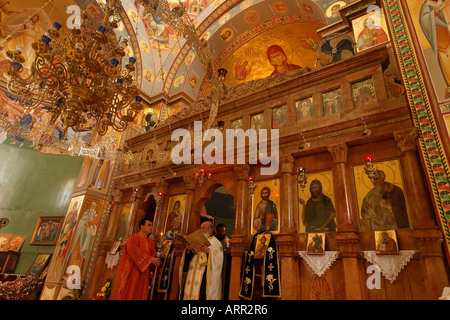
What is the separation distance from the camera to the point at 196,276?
6.64 metres

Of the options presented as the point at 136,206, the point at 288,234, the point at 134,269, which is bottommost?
the point at 134,269

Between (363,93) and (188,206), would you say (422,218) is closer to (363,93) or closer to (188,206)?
(363,93)

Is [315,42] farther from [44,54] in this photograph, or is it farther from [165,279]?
[165,279]

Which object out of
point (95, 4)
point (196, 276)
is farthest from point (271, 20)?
point (196, 276)

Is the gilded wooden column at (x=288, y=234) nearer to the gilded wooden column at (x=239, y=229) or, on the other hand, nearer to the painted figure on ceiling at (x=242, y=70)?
the gilded wooden column at (x=239, y=229)

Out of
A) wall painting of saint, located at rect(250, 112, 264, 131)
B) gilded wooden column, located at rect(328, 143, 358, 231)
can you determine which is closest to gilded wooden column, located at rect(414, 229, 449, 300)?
gilded wooden column, located at rect(328, 143, 358, 231)

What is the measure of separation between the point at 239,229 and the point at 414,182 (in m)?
4.23

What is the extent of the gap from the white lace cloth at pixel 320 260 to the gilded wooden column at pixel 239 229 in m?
1.77

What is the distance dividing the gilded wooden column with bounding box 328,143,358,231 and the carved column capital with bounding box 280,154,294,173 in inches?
41.1

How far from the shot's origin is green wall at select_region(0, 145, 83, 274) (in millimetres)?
12359

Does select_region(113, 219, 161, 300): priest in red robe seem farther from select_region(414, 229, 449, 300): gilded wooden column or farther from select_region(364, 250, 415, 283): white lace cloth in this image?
select_region(414, 229, 449, 300): gilded wooden column

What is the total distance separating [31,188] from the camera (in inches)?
511

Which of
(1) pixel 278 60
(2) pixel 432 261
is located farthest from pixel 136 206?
(2) pixel 432 261

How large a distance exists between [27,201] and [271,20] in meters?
14.3
